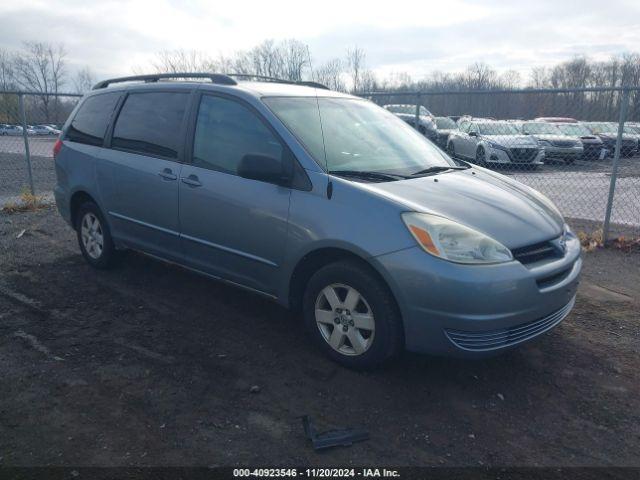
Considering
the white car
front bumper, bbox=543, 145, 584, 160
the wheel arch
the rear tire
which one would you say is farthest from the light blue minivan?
the rear tire

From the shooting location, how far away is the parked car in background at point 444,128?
41.2 feet

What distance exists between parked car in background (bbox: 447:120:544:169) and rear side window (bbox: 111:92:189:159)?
613 centimetres

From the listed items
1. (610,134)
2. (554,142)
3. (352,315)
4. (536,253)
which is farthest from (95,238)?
(554,142)

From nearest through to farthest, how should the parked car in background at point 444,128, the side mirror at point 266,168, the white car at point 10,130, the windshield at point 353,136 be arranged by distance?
the side mirror at point 266,168, the windshield at point 353,136, the white car at point 10,130, the parked car in background at point 444,128

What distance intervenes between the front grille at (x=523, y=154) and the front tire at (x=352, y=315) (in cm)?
674

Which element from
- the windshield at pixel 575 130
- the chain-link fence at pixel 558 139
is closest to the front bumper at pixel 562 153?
the chain-link fence at pixel 558 139

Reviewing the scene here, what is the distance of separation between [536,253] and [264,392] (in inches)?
74.4

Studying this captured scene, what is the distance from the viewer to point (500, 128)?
9.15 meters

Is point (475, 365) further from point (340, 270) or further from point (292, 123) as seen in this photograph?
point (292, 123)

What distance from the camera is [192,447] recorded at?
268cm

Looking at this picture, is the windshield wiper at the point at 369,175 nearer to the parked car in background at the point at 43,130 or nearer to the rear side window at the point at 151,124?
the rear side window at the point at 151,124

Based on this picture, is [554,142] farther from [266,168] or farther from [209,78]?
[266,168]

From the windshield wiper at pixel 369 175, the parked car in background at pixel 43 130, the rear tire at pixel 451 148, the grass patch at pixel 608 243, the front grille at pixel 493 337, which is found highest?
the parked car in background at pixel 43 130

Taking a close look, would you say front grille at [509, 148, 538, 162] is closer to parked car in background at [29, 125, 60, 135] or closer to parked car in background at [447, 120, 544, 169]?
→ parked car in background at [447, 120, 544, 169]
